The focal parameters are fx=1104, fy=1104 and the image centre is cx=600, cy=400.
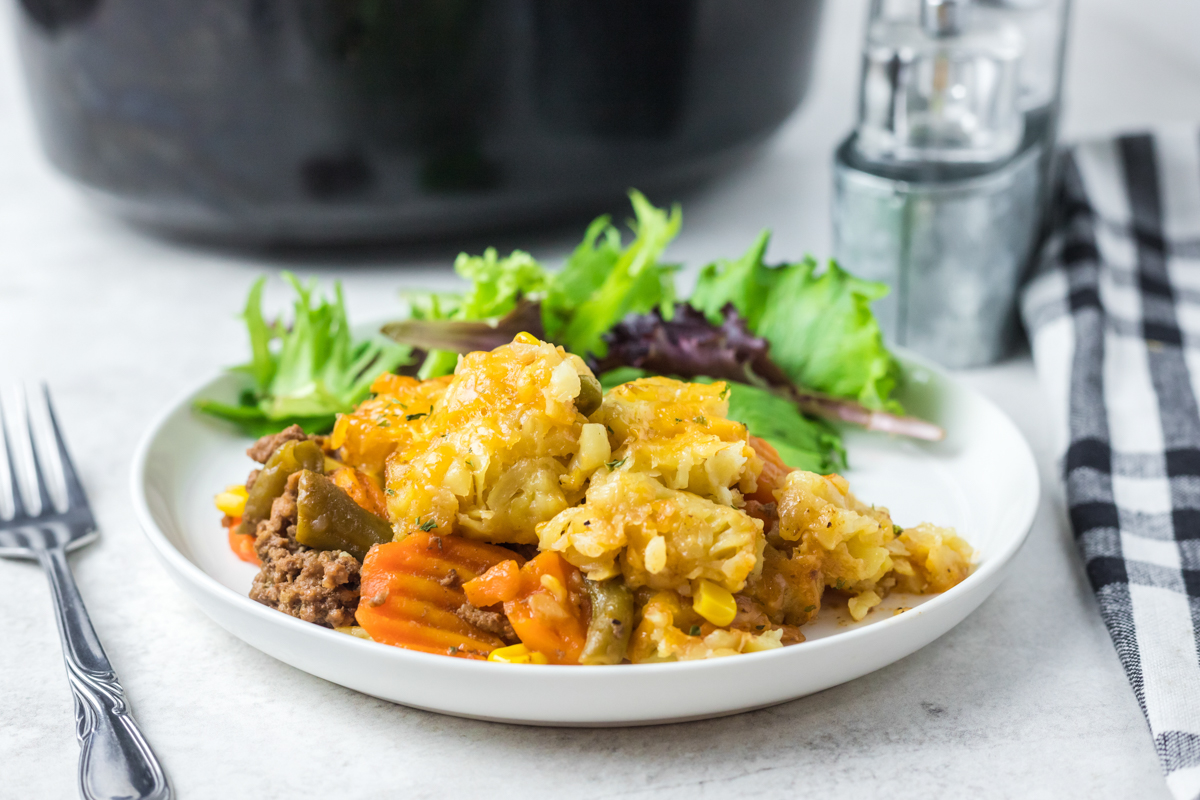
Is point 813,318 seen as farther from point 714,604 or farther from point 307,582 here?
point 307,582

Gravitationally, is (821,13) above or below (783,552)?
above

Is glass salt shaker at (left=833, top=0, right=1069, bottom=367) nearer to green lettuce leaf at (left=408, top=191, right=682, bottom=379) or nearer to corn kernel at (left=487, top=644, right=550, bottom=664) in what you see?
green lettuce leaf at (left=408, top=191, right=682, bottom=379)

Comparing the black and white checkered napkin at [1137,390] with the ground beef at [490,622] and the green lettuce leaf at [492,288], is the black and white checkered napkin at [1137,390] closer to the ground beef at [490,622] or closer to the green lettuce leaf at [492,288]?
the ground beef at [490,622]

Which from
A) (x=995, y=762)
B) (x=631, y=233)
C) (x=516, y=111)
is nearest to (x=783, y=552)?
(x=995, y=762)

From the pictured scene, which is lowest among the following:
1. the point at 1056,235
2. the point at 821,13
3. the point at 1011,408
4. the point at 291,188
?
the point at 1011,408

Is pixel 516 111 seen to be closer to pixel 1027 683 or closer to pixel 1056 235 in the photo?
pixel 1056 235

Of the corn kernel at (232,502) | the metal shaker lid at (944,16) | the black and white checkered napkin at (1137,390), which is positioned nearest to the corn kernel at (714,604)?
the black and white checkered napkin at (1137,390)
